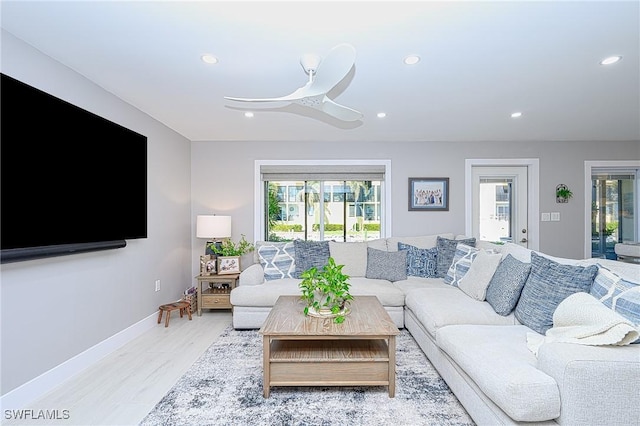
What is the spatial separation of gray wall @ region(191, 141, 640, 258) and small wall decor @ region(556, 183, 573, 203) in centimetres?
6

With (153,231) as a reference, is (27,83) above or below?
above

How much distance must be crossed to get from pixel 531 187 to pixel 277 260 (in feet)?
12.7

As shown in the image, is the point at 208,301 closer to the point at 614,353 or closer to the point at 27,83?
the point at 27,83

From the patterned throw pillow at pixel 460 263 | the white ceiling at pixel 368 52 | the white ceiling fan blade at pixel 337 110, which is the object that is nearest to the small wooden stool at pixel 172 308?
the white ceiling at pixel 368 52

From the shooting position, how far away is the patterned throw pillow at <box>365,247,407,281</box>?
3766mm

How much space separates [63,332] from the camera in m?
2.32

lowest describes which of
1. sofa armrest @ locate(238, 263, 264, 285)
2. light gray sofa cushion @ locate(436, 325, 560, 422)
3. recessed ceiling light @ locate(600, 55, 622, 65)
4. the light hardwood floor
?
the light hardwood floor

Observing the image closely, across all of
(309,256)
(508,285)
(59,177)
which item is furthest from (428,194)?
(59,177)

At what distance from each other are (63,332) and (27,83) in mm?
1780

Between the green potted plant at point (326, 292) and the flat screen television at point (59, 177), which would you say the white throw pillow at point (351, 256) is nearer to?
the green potted plant at point (326, 292)

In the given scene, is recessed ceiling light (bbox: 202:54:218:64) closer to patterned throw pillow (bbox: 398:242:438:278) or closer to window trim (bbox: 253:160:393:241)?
window trim (bbox: 253:160:393:241)

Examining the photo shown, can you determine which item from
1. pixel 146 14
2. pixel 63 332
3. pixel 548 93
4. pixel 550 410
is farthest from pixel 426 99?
pixel 63 332

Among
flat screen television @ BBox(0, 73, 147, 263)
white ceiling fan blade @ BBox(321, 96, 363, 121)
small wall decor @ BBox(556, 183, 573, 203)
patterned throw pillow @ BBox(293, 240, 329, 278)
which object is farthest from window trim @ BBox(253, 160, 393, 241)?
small wall decor @ BBox(556, 183, 573, 203)

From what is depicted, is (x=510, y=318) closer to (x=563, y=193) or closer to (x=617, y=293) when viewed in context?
(x=617, y=293)
